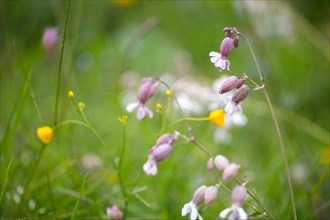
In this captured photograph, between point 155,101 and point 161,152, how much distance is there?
1.15 m

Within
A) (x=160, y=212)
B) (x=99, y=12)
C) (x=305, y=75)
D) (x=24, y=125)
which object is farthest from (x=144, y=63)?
(x=160, y=212)

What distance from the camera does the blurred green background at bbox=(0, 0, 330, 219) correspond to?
1.29 m

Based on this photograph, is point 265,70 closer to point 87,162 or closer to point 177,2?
point 87,162

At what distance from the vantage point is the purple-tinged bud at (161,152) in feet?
2.93

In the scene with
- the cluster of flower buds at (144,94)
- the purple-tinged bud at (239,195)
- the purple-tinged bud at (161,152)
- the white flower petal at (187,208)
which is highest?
the cluster of flower buds at (144,94)

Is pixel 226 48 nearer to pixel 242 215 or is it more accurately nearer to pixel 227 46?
pixel 227 46

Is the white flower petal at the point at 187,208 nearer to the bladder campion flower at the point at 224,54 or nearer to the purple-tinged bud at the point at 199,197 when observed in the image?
the purple-tinged bud at the point at 199,197

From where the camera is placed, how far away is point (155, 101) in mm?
2031

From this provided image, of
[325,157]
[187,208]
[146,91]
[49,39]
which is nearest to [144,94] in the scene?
[146,91]

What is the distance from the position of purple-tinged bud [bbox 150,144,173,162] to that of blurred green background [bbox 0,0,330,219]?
0.75 feet

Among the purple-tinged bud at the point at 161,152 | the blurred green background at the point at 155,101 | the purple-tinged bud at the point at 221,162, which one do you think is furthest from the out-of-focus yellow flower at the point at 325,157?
the purple-tinged bud at the point at 161,152

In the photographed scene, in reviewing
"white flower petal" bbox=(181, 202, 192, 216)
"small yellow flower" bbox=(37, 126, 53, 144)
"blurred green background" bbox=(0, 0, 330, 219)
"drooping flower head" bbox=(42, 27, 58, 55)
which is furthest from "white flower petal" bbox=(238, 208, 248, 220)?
"drooping flower head" bbox=(42, 27, 58, 55)

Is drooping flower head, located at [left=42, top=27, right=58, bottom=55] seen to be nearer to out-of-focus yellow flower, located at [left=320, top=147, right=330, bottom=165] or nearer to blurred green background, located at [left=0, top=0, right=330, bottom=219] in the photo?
blurred green background, located at [left=0, top=0, right=330, bottom=219]

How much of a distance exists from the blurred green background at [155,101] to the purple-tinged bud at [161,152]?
228mm
